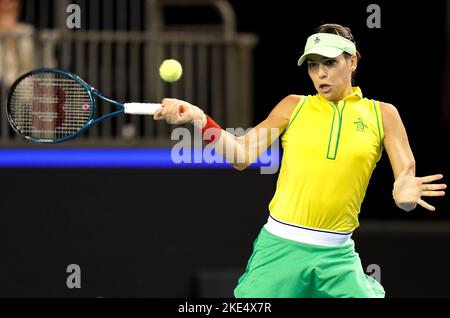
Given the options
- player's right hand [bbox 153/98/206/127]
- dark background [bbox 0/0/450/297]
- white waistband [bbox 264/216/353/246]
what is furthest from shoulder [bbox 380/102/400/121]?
dark background [bbox 0/0/450/297]

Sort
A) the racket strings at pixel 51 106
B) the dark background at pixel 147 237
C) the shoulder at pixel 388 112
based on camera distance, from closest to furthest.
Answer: the shoulder at pixel 388 112, the racket strings at pixel 51 106, the dark background at pixel 147 237

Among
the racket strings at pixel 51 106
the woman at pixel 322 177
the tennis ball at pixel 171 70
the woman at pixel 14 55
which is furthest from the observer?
the woman at pixel 14 55

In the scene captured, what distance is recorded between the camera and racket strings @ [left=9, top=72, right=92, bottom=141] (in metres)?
6.66

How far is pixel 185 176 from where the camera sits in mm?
9062

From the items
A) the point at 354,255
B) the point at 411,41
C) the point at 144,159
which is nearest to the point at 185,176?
the point at 144,159

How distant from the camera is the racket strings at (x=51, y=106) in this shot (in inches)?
262

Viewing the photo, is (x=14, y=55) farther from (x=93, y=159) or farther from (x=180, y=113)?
(x=180, y=113)

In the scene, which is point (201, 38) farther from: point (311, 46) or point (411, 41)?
point (311, 46)

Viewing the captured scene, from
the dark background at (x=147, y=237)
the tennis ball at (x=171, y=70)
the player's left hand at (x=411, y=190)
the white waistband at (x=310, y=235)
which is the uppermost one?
the tennis ball at (x=171, y=70)

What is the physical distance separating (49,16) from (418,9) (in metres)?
3.01

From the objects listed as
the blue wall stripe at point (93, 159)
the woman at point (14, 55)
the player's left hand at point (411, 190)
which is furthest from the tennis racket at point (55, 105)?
the woman at point (14, 55)

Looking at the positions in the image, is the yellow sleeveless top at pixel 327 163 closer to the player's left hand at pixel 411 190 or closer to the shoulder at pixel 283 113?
the shoulder at pixel 283 113

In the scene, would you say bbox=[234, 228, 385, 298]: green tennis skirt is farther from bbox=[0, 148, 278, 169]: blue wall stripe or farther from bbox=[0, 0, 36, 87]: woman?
bbox=[0, 0, 36, 87]: woman
